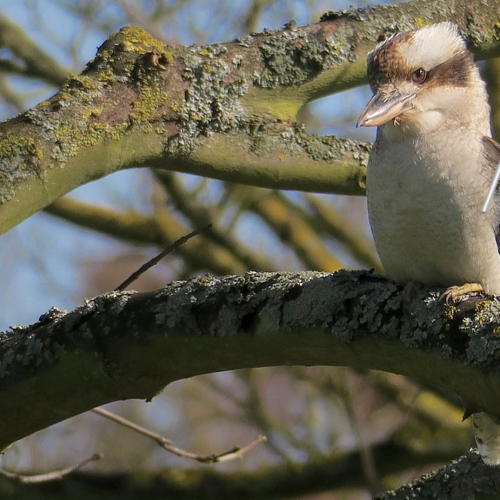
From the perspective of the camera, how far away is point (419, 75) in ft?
10.2

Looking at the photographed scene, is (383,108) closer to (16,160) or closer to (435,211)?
(435,211)

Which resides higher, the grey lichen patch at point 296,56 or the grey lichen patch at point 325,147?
the grey lichen patch at point 296,56

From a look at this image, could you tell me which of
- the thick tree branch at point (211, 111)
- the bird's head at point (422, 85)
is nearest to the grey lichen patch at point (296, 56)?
the thick tree branch at point (211, 111)

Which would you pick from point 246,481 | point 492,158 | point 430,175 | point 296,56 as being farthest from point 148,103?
point 246,481

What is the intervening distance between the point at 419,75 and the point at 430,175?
17.0 inches

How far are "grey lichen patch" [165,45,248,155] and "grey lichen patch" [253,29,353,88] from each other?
10 cm

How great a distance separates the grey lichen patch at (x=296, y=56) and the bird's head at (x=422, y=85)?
14cm

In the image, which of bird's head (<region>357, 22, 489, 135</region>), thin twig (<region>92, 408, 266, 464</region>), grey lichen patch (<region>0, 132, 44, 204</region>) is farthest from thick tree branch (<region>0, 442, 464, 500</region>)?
bird's head (<region>357, 22, 489, 135</region>)

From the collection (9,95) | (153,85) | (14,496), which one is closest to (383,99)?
(153,85)

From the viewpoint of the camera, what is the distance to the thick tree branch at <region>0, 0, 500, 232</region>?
2.70 metres

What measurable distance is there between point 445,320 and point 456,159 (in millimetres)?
919

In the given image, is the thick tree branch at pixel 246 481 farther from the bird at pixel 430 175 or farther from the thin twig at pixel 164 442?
the bird at pixel 430 175

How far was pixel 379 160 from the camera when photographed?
297cm

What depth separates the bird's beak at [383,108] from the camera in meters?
2.88
